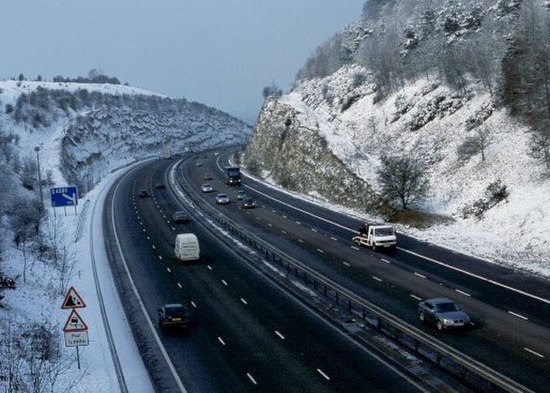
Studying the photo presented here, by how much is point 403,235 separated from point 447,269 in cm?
1319

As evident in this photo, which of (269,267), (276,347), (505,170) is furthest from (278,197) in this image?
(276,347)

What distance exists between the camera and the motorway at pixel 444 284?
27.6 meters

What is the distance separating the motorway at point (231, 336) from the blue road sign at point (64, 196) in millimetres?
5887

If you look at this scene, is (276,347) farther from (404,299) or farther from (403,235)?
(403,235)

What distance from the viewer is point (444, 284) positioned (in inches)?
→ 1563

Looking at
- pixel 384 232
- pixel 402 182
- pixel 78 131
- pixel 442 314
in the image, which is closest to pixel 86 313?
pixel 442 314

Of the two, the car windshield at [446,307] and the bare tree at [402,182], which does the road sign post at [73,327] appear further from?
the bare tree at [402,182]

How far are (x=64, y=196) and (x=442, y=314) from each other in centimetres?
3428

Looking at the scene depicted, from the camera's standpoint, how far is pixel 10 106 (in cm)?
13150

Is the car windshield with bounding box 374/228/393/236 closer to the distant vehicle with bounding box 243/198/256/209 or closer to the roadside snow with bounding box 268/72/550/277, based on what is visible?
the roadside snow with bounding box 268/72/550/277

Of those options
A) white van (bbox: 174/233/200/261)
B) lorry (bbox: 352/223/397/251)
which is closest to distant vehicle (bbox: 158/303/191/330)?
white van (bbox: 174/233/200/261)

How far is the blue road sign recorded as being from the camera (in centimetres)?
5309

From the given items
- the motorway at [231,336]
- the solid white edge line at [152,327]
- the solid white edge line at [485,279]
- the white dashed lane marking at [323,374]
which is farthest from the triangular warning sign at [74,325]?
the solid white edge line at [485,279]

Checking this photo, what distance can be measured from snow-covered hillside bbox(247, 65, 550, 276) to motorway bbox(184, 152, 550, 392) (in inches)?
129
